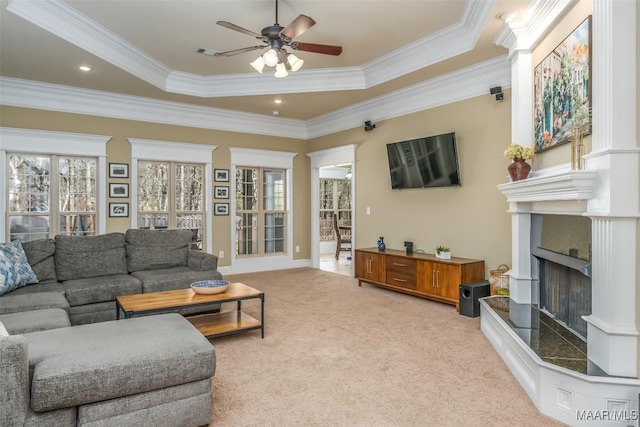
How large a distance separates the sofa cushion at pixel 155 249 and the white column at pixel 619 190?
4.41 m

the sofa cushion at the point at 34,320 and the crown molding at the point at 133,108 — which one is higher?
the crown molding at the point at 133,108

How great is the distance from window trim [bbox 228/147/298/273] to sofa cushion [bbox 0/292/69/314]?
3728 mm

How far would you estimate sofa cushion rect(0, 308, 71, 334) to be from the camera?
2588 millimetres

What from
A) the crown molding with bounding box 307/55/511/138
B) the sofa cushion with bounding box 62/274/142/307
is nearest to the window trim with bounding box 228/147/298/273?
the crown molding with bounding box 307/55/511/138

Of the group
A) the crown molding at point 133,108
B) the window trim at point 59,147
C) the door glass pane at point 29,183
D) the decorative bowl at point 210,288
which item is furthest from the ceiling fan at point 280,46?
the door glass pane at point 29,183

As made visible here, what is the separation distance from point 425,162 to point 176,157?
13.5 ft

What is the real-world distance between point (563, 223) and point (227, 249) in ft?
17.9

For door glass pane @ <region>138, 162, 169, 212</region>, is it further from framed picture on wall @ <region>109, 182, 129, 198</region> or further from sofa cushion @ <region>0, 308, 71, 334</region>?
sofa cushion @ <region>0, 308, 71, 334</region>

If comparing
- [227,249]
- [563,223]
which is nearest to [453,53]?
[563,223]

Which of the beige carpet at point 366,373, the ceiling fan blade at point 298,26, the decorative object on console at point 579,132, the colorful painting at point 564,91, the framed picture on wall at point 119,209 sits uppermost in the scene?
the ceiling fan blade at point 298,26

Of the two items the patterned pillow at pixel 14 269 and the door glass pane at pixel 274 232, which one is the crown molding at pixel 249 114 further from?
the patterned pillow at pixel 14 269

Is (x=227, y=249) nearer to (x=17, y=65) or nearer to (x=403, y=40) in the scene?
(x=17, y=65)

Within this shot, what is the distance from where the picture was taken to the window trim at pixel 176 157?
6.18 m

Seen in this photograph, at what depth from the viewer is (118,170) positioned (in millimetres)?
6051
